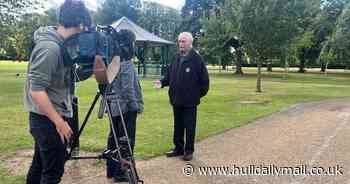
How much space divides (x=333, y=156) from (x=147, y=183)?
10.5 ft

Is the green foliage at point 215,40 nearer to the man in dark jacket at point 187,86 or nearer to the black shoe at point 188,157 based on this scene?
the man in dark jacket at point 187,86

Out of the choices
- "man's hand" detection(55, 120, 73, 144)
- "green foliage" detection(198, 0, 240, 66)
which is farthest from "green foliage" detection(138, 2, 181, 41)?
"man's hand" detection(55, 120, 73, 144)

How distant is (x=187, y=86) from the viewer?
22.5ft

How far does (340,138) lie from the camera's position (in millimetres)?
8625

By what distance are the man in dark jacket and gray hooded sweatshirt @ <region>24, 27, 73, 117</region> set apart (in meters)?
3.41

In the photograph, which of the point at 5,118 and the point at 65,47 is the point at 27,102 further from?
the point at 5,118

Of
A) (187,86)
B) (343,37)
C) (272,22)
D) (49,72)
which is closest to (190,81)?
(187,86)

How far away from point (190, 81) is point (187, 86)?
9 centimetres

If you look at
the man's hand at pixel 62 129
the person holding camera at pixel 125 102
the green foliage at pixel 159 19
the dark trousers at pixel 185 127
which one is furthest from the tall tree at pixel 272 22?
the green foliage at pixel 159 19

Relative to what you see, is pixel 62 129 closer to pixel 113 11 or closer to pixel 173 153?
pixel 173 153

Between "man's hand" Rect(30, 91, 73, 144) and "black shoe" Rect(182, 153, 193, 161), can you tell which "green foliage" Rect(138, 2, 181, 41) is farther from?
"man's hand" Rect(30, 91, 73, 144)

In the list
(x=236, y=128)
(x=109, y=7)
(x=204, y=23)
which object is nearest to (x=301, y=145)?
(x=236, y=128)

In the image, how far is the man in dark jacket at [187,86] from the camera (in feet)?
22.3

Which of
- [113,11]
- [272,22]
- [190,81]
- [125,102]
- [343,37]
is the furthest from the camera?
[113,11]
